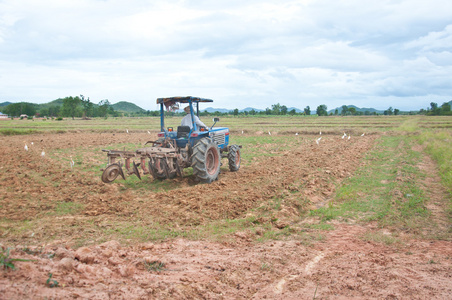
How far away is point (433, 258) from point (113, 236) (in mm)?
5051

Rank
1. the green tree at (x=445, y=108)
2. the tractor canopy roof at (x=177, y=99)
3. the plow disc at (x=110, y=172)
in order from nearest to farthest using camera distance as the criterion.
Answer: the plow disc at (x=110, y=172) → the tractor canopy roof at (x=177, y=99) → the green tree at (x=445, y=108)

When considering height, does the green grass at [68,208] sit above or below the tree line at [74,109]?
below

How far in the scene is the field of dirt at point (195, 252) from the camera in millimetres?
3420

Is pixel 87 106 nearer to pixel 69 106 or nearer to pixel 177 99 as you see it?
pixel 69 106

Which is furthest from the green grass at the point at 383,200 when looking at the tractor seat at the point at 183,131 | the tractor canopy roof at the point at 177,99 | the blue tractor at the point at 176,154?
the tractor canopy roof at the point at 177,99

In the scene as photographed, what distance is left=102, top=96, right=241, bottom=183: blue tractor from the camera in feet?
27.2

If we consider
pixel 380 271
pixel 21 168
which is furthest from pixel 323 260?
pixel 21 168

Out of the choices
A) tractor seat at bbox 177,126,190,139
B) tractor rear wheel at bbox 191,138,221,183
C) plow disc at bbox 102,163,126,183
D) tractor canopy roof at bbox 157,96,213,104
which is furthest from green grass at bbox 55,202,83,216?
tractor canopy roof at bbox 157,96,213,104

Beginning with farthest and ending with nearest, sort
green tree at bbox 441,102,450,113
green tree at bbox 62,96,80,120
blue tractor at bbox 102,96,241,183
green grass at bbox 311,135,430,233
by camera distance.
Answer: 1. green tree at bbox 62,96,80,120
2. green tree at bbox 441,102,450,113
3. blue tractor at bbox 102,96,241,183
4. green grass at bbox 311,135,430,233

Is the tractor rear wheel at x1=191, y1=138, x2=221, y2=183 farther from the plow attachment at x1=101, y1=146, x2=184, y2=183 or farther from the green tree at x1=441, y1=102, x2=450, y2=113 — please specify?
the green tree at x1=441, y1=102, x2=450, y2=113

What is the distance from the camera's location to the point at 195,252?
4766 millimetres

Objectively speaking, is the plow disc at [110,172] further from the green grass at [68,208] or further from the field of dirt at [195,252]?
the green grass at [68,208]

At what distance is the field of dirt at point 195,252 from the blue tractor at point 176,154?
22.1 inches

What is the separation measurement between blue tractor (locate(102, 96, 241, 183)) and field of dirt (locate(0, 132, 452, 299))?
562 mm
